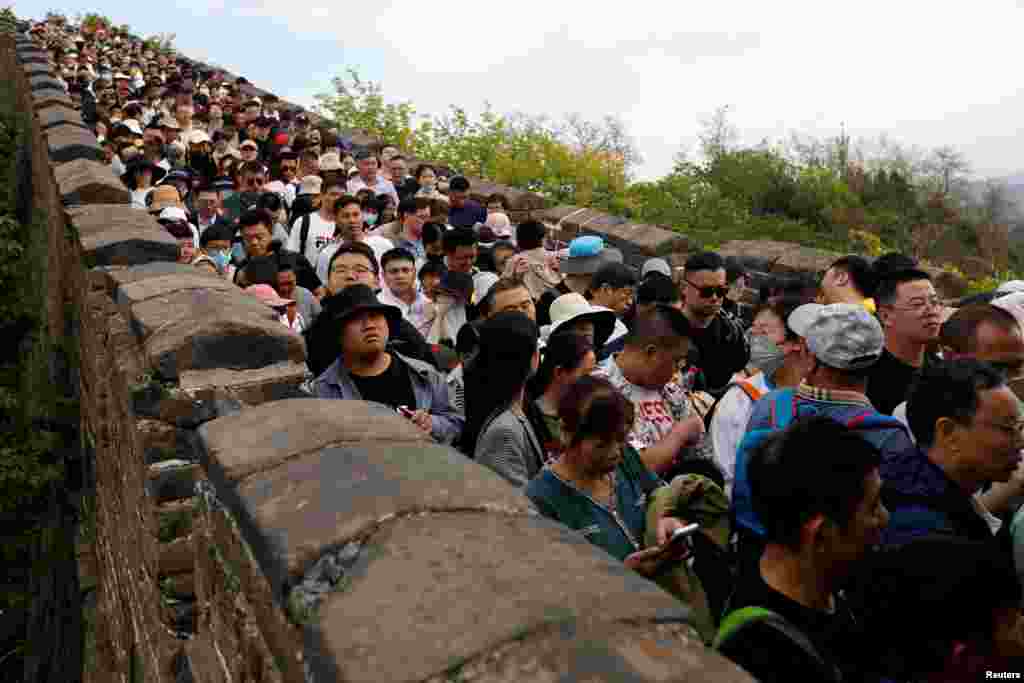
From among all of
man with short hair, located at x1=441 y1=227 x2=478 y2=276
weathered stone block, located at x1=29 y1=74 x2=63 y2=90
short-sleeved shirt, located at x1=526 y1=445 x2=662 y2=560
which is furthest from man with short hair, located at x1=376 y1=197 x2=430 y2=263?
weathered stone block, located at x1=29 y1=74 x2=63 y2=90

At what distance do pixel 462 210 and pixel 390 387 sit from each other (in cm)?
667

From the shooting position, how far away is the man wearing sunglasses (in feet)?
17.8

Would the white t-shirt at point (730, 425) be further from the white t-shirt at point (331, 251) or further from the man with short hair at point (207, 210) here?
the man with short hair at point (207, 210)

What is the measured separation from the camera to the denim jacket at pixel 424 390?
3.90 meters

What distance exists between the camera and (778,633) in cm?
A: 194

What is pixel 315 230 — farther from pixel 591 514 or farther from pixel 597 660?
pixel 597 660

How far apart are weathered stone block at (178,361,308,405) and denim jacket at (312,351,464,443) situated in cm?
49

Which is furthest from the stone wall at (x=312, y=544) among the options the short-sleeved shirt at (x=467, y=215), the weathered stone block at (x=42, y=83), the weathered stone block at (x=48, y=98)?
the weathered stone block at (x=42, y=83)

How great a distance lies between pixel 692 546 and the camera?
2779mm

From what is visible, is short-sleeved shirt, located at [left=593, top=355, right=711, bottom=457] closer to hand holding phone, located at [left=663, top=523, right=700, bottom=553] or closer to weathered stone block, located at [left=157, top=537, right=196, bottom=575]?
hand holding phone, located at [left=663, top=523, right=700, bottom=553]

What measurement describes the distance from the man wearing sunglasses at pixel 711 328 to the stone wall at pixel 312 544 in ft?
9.16

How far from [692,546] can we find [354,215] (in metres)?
5.37

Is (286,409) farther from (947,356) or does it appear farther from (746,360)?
(746,360)

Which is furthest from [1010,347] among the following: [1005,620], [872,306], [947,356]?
[1005,620]
